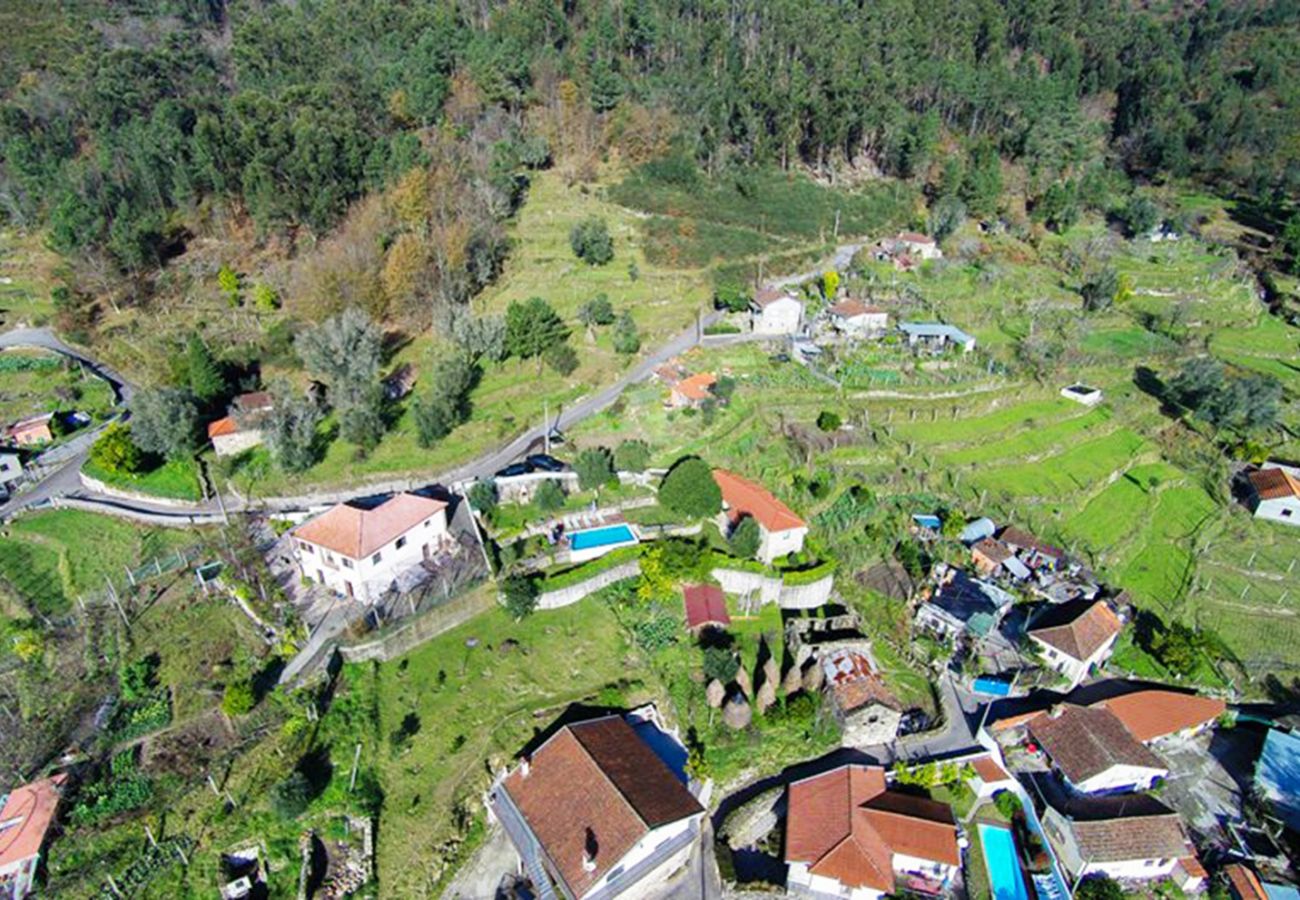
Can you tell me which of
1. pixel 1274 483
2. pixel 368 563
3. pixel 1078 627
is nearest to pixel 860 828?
pixel 1078 627

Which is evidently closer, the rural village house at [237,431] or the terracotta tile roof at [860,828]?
the terracotta tile roof at [860,828]

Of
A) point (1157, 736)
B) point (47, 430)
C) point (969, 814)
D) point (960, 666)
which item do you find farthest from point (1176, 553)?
point (47, 430)

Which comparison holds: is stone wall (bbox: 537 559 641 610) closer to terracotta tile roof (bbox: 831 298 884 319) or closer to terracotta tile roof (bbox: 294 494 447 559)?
terracotta tile roof (bbox: 294 494 447 559)

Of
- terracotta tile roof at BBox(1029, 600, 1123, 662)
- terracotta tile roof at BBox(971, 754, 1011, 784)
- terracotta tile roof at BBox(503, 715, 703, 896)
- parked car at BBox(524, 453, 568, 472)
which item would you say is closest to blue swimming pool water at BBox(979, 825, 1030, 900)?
terracotta tile roof at BBox(971, 754, 1011, 784)

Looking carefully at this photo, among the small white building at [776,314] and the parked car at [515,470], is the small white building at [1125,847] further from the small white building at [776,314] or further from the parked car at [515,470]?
the small white building at [776,314]

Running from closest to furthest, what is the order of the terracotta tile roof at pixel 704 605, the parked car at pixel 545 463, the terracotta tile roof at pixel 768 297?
the terracotta tile roof at pixel 704 605 → the parked car at pixel 545 463 → the terracotta tile roof at pixel 768 297

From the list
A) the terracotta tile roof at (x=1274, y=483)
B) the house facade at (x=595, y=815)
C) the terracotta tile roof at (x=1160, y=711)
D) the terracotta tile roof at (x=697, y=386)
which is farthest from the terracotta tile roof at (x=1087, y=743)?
the terracotta tile roof at (x=697, y=386)

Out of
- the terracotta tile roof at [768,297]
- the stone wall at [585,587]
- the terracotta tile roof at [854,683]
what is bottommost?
the terracotta tile roof at [854,683]
